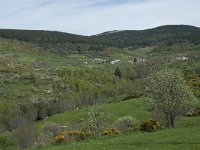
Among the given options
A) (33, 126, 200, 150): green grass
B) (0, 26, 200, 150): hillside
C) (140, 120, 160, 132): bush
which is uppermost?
(33, 126, 200, 150): green grass

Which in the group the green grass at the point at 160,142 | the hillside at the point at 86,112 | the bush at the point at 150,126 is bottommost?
the hillside at the point at 86,112

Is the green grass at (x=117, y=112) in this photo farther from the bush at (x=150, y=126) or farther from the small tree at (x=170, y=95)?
the bush at (x=150, y=126)

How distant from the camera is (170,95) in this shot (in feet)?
140

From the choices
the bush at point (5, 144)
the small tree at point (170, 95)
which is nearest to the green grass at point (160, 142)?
the small tree at point (170, 95)

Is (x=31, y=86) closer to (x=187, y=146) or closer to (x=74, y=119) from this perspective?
(x=74, y=119)

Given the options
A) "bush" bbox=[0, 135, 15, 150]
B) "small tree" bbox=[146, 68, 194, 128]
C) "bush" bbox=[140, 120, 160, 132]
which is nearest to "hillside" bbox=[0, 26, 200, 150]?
"bush" bbox=[0, 135, 15, 150]

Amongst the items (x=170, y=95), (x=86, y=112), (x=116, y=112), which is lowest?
(x=86, y=112)

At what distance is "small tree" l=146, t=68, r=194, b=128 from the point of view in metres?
42.5

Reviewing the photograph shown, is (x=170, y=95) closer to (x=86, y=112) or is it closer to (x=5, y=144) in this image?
(x=5, y=144)

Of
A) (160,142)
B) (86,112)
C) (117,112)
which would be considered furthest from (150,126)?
(86,112)

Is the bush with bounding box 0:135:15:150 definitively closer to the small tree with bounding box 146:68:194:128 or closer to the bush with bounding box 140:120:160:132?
the bush with bounding box 140:120:160:132

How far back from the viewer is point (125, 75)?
183 metres

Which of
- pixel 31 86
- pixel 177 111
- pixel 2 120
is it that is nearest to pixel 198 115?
pixel 177 111

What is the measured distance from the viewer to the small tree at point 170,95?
140ft
